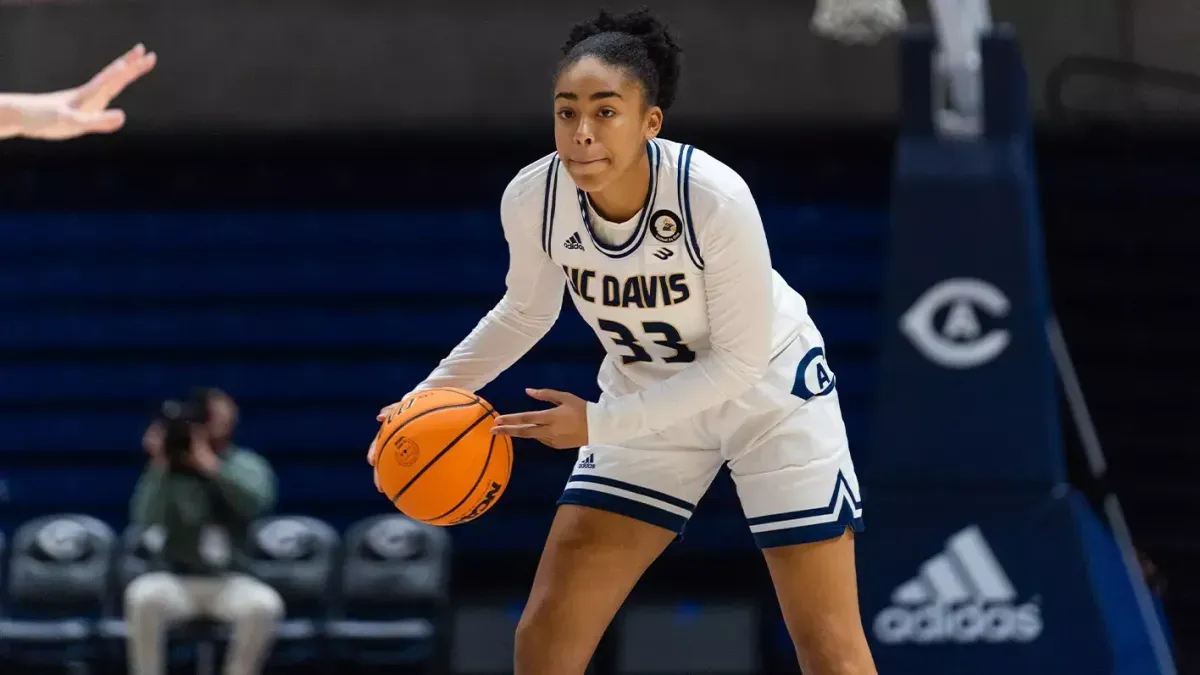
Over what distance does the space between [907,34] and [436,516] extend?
343 centimetres

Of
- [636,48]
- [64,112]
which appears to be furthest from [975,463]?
[64,112]

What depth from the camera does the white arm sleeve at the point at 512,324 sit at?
11.4 ft

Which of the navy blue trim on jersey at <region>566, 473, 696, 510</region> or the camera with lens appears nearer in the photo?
the navy blue trim on jersey at <region>566, 473, 696, 510</region>

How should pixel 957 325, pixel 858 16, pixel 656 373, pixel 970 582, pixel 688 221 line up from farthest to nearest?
pixel 858 16 < pixel 957 325 < pixel 970 582 < pixel 656 373 < pixel 688 221

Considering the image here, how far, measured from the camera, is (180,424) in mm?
7129

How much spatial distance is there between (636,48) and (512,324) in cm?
72

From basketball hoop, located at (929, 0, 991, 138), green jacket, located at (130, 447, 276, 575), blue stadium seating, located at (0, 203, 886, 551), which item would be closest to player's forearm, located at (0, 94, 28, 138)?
basketball hoop, located at (929, 0, 991, 138)

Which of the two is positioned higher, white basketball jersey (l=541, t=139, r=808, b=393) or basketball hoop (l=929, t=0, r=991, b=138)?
basketball hoop (l=929, t=0, r=991, b=138)

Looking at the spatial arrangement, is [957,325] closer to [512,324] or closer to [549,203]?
[512,324]

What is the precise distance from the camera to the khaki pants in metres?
7.24

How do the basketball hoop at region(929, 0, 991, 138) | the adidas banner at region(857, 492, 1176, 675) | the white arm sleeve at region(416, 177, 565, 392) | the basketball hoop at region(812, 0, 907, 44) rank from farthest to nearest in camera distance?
1. the basketball hoop at region(812, 0, 907, 44)
2. the basketball hoop at region(929, 0, 991, 138)
3. the adidas banner at region(857, 492, 1176, 675)
4. the white arm sleeve at region(416, 177, 565, 392)

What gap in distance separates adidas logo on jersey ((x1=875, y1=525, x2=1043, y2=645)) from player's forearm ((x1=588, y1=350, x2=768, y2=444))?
95.6 inches

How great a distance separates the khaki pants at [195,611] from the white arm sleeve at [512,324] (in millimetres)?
4084

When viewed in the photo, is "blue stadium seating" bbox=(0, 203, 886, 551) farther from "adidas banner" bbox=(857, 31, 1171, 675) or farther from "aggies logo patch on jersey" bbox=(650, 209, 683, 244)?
"aggies logo patch on jersey" bbox=(650, 209, 683, 244)
